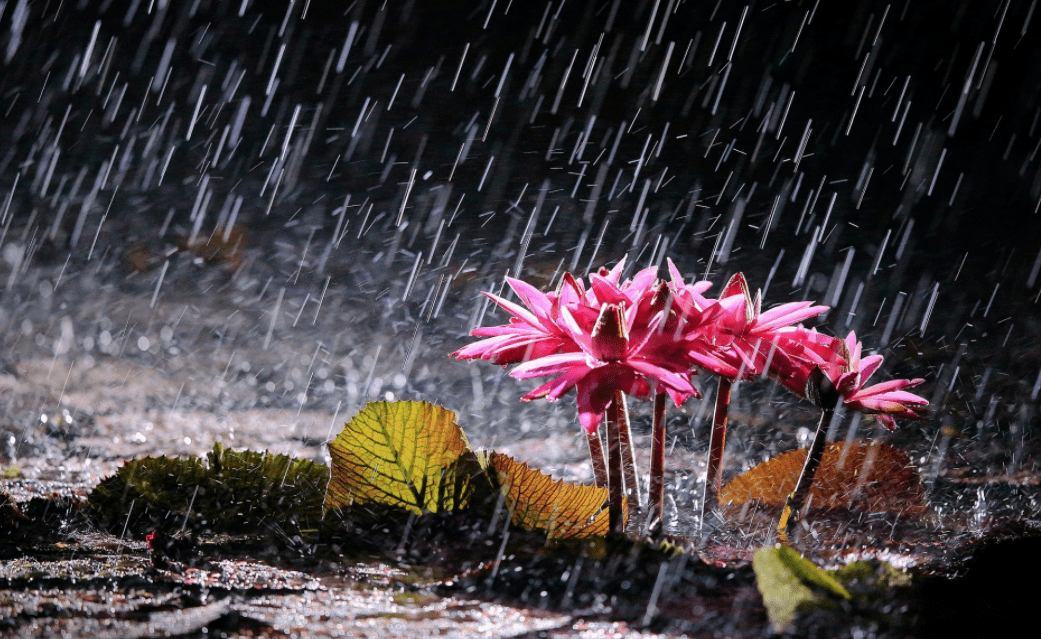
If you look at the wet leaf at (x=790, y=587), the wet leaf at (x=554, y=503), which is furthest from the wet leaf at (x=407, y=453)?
the wet leaf at (x=790, y=587)

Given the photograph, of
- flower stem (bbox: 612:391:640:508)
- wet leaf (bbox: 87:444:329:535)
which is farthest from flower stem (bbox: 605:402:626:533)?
wet leaf (bbox: 87:444:329:535)

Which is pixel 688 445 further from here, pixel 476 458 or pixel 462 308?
pixel 462 308

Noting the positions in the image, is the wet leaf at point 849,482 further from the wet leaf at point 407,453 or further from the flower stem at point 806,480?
the wet leaf at point 407,453

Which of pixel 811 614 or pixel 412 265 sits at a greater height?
pixel 412 265

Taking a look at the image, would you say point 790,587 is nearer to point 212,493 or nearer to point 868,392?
point 868,392

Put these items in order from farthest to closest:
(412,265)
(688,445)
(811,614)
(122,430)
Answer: (412,265) → (122,430) → (688,445) → (811,614)

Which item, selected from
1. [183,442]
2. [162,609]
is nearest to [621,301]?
[162,609]
